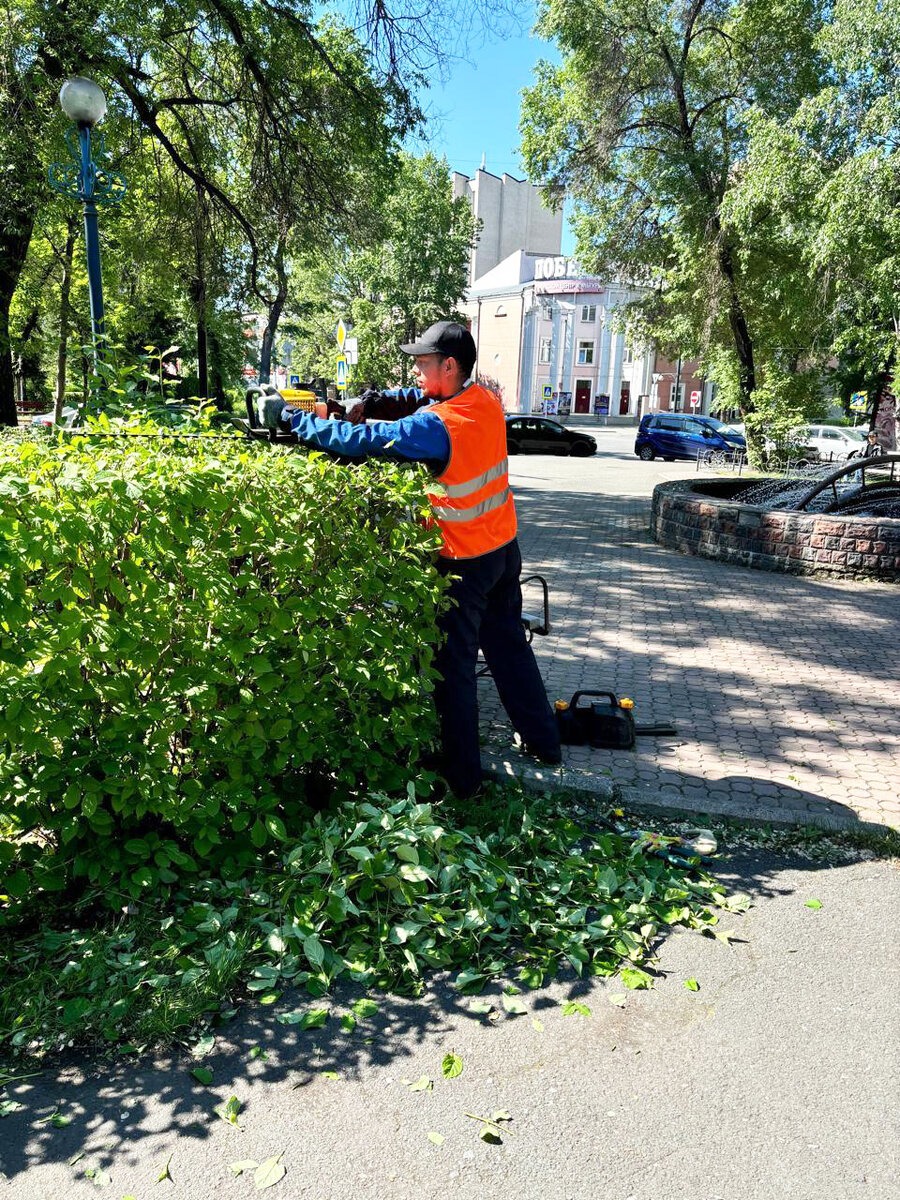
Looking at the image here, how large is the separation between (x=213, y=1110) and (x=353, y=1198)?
1.57 feet

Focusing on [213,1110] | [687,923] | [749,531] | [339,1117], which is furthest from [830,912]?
[749,531]

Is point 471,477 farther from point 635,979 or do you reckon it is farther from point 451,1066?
point 451,1066

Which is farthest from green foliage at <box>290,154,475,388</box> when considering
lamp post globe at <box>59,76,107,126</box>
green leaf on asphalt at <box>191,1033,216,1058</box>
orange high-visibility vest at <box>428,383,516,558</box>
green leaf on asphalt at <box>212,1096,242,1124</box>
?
green leaf on asphalt at <box>212,1096,242,1124</box>

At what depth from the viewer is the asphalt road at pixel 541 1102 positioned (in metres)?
2.31

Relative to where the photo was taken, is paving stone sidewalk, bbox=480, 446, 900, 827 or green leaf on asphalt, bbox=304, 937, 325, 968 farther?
paving stone sidewalk, bbox=480, 446, 900, 827

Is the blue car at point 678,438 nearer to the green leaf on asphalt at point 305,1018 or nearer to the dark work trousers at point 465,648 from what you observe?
the dark work trousers at point 465,648

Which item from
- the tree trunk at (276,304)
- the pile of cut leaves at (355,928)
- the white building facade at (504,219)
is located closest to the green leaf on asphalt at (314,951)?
the pile of cut leaves at (355,928)

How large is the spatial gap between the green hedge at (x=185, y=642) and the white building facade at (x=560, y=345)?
63929 millimetres

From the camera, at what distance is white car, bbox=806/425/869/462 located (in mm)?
35312

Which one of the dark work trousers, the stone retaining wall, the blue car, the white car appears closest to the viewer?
the dark work trousers

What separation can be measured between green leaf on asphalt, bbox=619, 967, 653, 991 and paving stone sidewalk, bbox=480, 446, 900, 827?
1316 millimetres

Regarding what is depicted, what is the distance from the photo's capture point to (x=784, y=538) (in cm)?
1048

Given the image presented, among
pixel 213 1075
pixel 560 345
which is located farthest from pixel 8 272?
pixel 560 345

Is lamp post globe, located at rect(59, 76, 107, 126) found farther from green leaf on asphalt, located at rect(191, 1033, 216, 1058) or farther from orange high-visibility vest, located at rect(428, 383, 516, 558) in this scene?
green leaf on asphalt, located at rect(191, 1033, 216, 1058)
